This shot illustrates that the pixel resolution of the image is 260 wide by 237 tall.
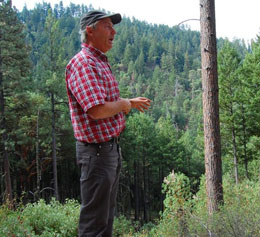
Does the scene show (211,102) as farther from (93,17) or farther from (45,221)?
(93,17)

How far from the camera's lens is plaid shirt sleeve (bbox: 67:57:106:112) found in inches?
77.1

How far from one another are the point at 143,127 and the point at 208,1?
1014 inches

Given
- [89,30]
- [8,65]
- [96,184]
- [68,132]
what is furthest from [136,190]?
[89,30]

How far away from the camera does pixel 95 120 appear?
212 centimetres

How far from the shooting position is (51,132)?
798 inches

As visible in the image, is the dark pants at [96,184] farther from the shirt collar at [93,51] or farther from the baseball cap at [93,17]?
the baseball cap at [93,17]

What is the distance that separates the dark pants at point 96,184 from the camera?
207 cm

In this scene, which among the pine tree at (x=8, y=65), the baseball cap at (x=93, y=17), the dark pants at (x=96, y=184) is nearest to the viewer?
the dark pants at (x=96, y=184)

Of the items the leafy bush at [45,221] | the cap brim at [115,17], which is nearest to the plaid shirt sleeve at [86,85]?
the cap brim at [115,17]

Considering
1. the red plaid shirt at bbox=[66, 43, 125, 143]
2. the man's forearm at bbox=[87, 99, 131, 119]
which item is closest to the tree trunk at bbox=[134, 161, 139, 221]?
the red plaid shirt at bbox=[66, 43, 125, 143]

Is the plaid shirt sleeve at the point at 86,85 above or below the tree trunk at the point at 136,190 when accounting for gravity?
above

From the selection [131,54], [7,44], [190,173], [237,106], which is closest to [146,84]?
[131,54]

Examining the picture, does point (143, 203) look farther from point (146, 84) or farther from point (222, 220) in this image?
point (146, 84)

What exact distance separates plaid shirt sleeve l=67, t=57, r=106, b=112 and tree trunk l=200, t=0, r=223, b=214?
13.7 ft
